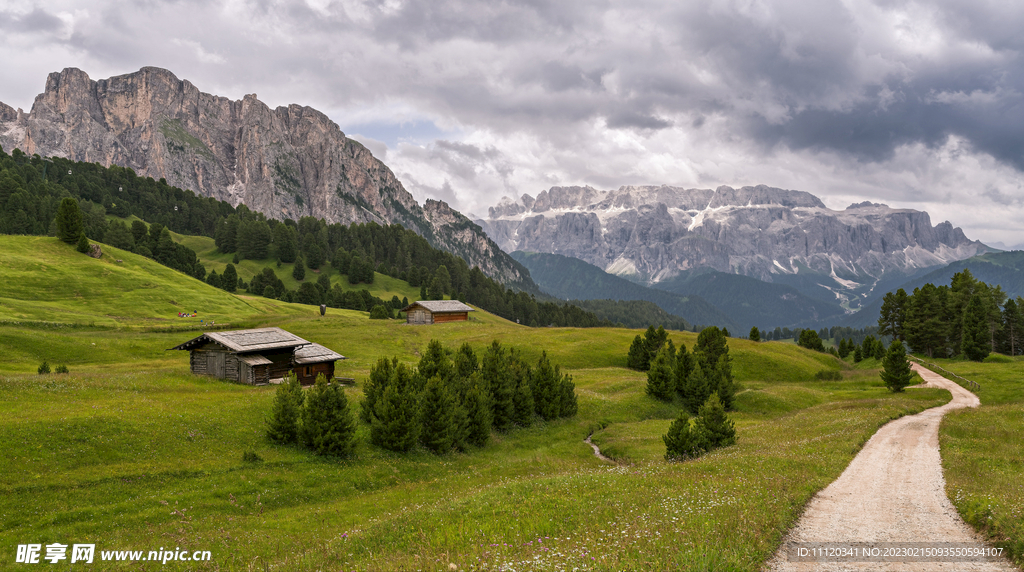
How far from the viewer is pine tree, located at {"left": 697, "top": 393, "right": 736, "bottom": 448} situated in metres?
34.2

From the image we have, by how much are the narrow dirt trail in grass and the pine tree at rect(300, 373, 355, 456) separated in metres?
27.5

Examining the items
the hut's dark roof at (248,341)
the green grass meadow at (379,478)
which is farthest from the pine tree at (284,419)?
the hut's dark roof at (248,341)

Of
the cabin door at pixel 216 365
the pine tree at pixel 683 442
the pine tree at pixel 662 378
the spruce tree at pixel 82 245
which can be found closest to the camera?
the pine tree at pixel 683 442

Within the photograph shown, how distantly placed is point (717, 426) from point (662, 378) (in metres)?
23.1

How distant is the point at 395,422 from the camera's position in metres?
35.6

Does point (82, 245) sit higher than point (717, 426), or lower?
higher

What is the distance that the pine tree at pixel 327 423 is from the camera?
3272 centimetres

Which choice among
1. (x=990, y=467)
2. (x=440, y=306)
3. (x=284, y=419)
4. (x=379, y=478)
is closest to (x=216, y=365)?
(x=284, y=419)

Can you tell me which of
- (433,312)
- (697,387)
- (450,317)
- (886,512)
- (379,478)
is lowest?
(379,478)

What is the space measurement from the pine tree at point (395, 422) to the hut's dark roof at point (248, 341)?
20.5 m

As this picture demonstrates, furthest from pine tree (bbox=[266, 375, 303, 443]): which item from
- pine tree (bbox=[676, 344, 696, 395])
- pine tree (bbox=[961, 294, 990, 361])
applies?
pine tree (bbox=[961, 294, 990, 361])

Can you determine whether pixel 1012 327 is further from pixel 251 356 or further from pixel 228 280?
pixel 228 280

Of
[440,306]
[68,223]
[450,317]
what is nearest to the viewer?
[68,223]

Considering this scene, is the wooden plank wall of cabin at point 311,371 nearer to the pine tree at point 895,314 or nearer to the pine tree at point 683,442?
the pine tree at point 683,442
